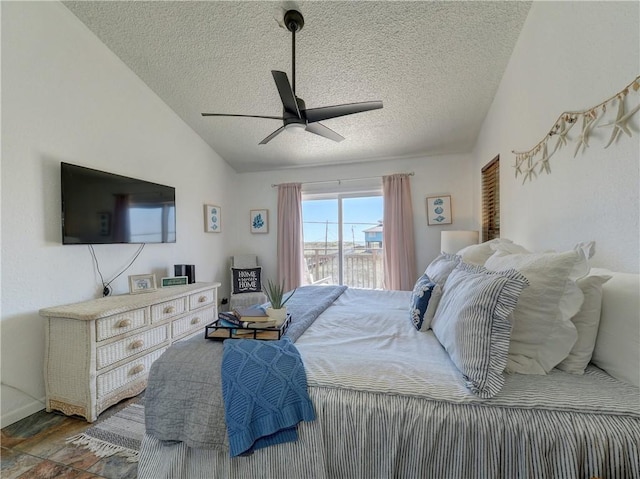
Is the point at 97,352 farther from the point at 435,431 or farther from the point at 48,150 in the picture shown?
the point at 435,431

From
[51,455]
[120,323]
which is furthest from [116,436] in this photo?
[120,323]

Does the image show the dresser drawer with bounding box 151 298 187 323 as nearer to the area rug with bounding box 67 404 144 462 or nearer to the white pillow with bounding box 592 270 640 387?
the area rug with bounding box 67 404 144 462

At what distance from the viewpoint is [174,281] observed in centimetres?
282

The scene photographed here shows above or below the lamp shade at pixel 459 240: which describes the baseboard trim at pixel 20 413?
below

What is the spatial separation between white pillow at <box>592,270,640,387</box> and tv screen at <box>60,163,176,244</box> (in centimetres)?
307

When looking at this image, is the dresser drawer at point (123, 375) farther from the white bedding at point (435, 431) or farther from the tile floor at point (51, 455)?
the white bedding at point (435, 431)

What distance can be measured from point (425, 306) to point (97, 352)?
208 centimetres

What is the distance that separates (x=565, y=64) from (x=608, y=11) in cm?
34

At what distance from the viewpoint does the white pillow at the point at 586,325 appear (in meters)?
0.96

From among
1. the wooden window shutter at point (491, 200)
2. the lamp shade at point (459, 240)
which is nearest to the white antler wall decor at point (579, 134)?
the wooden window shutter at point (491, 200)

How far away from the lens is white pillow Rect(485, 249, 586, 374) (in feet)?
3.12

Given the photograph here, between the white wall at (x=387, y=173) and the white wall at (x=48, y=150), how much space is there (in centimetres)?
170

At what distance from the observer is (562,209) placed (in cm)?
153

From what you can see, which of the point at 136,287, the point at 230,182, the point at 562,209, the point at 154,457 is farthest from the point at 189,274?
the point at 562,209
